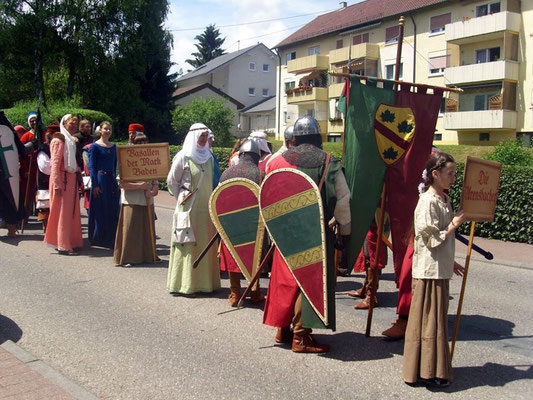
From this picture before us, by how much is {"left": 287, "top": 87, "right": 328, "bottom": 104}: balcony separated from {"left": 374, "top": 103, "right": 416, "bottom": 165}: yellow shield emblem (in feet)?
149

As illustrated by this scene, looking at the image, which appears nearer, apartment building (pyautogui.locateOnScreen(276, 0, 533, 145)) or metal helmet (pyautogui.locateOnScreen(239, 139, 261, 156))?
metal helmet (pyautogui.locateOnScreen(239, 139, 261, 156))

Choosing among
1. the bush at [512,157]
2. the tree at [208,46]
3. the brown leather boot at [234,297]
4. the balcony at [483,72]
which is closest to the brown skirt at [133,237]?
the brown leather boot at [234,297]

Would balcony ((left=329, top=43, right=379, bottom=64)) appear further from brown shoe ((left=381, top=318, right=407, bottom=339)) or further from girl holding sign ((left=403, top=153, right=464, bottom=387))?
girl holding sign ((left=403, top=153, right=464, bottom=387))

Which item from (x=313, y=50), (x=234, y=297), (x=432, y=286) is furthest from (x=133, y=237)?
(x=313, y=50)

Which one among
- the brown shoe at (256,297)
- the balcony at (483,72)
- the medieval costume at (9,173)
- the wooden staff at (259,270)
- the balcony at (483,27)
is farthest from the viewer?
the balcony at (483,72)

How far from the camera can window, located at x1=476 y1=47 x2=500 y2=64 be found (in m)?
36.8

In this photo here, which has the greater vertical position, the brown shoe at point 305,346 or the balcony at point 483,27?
the balcony at point 483,27

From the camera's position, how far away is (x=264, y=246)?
20.0 ft

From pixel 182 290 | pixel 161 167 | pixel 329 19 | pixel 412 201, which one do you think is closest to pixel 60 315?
pixel 182 290

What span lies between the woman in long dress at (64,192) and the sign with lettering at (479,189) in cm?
669

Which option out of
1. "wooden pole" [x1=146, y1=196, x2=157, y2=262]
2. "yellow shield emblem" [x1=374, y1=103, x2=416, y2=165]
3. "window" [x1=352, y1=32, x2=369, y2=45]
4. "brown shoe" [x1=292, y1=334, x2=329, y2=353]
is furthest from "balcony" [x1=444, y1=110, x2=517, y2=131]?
"brown shoe" [x1=292, y1=334, x2=329, y2=353]

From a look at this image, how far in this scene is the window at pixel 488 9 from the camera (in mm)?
35844

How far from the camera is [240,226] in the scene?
6.08m

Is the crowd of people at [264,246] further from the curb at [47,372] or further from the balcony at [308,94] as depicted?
the balcony at [308,94]
